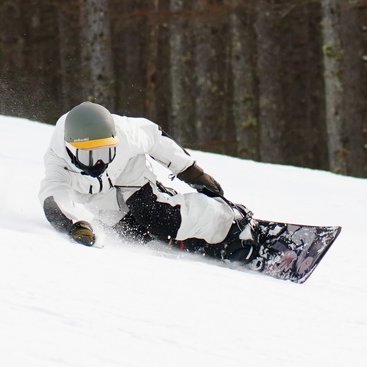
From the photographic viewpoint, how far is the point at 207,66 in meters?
16.9

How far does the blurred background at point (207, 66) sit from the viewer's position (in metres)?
15.2

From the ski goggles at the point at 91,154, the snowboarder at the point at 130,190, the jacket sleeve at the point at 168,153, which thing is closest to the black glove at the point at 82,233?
the snowboarder at the point at 130,190

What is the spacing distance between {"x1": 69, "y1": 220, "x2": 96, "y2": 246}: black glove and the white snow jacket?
13 centimetres

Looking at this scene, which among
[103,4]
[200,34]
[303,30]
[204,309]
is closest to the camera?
[204,309]

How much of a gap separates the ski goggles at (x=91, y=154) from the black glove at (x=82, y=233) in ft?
1.10

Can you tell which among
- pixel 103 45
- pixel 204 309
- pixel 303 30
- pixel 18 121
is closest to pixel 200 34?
pixel 103 45

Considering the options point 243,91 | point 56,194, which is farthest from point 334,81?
point 56,194

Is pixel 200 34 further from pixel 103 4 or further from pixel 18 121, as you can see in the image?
pixel 18 121

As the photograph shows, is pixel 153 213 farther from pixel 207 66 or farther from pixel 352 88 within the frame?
pixel 207 66

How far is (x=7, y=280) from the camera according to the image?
334 centimetres

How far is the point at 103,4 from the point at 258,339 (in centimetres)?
1261

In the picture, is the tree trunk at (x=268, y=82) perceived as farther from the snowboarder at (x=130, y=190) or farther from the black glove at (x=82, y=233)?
the black glove at (x=82, y=233)

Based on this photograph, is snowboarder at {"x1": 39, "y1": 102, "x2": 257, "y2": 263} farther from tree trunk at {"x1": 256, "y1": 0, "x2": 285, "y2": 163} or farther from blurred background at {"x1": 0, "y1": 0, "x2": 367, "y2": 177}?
tree trunk at {"x1": 256, "y1": 0, "x2": 285, "y2": 163}

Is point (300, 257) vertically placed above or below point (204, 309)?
below
